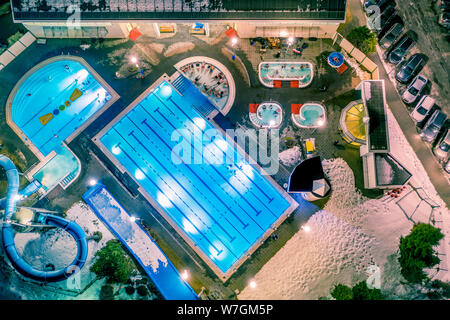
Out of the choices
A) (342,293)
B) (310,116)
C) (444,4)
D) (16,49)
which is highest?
(444,4)

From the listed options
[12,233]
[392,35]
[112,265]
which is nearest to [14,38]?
[12,233]

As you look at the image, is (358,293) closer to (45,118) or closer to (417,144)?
(417,144)

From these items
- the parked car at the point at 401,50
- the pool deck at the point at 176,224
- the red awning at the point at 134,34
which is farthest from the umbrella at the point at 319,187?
the red awning at the point at 134,34

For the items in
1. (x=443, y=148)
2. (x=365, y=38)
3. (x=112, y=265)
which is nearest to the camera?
(x=112, y=265)

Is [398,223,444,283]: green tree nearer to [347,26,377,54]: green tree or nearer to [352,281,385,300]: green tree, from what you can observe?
[352,281,385,300]: green tree

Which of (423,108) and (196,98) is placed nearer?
(423,108)

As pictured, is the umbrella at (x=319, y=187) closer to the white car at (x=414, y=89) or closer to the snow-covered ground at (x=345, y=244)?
the snow-covered ground at (x=345, y=244)
